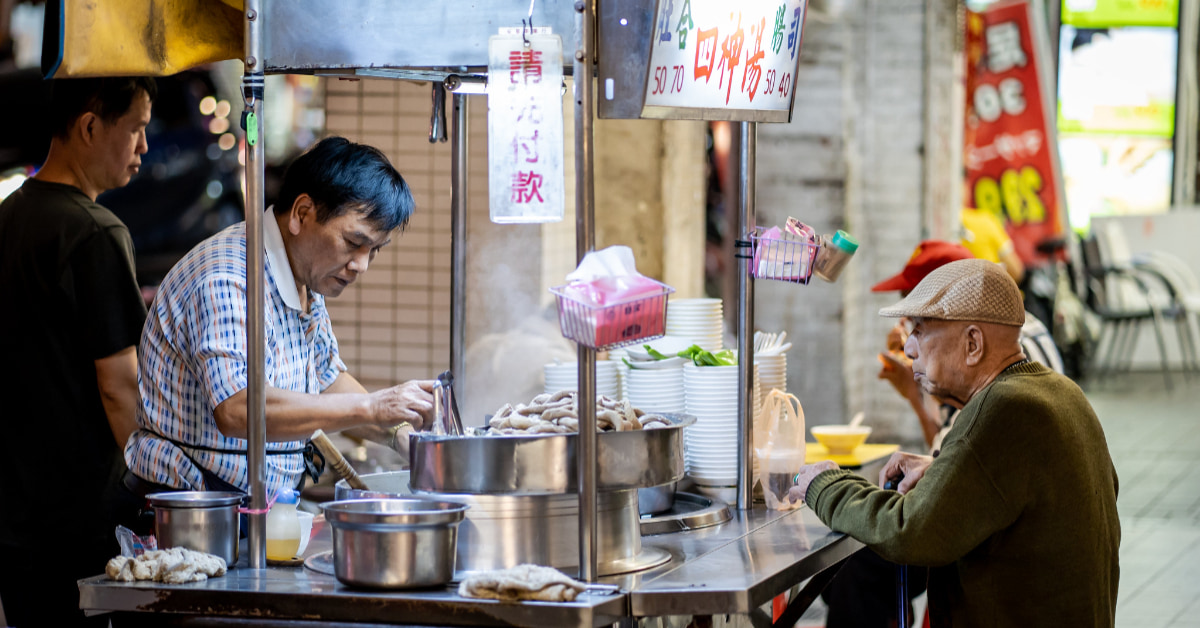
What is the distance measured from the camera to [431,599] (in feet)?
7.88

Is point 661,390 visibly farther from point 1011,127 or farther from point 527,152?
point 1011,127

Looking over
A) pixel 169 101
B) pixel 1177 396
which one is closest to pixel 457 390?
pixel 169 101

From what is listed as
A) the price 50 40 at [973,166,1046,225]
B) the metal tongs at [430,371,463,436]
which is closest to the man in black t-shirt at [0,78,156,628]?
the metal tongs at [430,371,463,436]

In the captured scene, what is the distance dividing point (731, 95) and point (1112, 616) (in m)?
1.55

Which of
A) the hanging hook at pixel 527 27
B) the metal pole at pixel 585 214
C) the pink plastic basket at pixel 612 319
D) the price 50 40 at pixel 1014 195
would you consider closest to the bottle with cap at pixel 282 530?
the metal pole at pixel 585 214

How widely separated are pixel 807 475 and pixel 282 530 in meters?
1.32

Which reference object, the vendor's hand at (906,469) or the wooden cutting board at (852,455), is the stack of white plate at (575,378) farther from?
the wooden cutting board at (852,455)

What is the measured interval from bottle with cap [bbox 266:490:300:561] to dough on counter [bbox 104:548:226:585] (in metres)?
0.17

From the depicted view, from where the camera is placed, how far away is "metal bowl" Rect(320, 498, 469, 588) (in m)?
2.42

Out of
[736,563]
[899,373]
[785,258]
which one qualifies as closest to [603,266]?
[736,563]

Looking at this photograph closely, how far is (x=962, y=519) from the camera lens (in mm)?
2717

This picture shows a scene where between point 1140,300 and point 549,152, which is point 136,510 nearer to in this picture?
point 549,152

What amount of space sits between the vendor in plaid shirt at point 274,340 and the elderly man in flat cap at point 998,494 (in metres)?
1.15

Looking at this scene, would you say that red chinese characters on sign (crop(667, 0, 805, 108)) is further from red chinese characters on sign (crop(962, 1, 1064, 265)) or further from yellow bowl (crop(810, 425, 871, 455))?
red chinese characters on sign (crop(962, 1, 1064, 265))
